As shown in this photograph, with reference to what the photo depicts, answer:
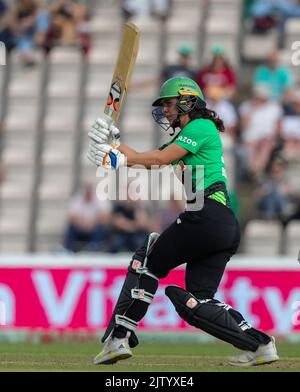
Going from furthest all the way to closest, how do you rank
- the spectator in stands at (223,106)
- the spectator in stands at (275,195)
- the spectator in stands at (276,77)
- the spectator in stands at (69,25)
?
1. the spectator in stands at (69,25)
2. the spectator in stands at (276,77)
3. the spectator in stands at (223,106)
4. the spectator in stands at (275,195)

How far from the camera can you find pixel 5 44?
16.7m

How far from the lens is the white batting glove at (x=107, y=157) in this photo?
24.8 feet

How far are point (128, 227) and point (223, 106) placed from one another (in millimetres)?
2026

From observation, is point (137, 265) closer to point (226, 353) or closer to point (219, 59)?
point (226, 353)

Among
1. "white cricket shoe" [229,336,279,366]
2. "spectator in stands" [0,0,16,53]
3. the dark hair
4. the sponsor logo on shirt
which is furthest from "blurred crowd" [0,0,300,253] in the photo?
the sponsor logo on shirt

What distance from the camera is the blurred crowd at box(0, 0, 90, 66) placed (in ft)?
54.2

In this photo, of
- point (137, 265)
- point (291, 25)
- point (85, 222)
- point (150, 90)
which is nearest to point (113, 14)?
point (150, 90)

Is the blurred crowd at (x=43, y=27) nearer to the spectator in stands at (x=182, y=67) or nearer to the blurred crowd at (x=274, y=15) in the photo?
the spectator in stands at (x=182, y=67)

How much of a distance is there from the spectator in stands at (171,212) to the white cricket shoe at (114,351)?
229 inches

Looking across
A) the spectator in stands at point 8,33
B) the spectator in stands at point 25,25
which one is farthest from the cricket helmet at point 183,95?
the spectator in stands at point 8,33

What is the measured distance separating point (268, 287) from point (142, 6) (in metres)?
5.44

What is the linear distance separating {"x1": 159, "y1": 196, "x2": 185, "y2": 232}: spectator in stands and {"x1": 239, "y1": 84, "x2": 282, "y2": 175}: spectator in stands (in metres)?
1.20

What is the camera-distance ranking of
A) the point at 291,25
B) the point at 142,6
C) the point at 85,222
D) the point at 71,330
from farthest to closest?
the point at 142,6 → the point at 291,25 → the point at 85,222 → the point at 71,330

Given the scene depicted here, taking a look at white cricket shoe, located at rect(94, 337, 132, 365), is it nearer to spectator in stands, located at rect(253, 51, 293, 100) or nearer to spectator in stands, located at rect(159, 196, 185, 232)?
spectator in stands, located at rect(159, 196, 185, 232)
